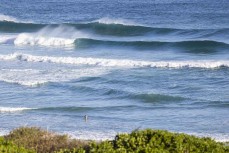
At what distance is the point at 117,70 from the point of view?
102 ft

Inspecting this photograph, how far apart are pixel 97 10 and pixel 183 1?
942 centimetres

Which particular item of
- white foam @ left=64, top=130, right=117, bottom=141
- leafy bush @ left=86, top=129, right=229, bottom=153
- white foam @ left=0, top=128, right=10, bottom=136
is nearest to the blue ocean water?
white foam @ left=64, top=130, right=117, bottom=141

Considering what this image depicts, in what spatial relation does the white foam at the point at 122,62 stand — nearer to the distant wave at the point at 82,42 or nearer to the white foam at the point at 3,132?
the distant wave at the point at 82,42

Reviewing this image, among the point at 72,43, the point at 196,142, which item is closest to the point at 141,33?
the point at 72,43

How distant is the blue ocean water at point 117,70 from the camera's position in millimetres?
20350

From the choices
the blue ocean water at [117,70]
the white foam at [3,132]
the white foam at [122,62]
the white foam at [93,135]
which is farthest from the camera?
the white foam at [122,62]

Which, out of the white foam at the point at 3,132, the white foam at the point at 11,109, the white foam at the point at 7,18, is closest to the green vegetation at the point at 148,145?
the white foam at the point at 3,132

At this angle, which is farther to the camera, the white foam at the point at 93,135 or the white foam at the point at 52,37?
the white foam at the point at 52,37

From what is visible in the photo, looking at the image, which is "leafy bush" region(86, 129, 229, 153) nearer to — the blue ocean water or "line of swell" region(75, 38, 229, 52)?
the blue ocean water

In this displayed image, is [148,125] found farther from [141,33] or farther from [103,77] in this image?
[141,33]

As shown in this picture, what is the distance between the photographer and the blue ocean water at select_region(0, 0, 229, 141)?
2035cm

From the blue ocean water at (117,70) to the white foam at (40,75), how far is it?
0.05 m

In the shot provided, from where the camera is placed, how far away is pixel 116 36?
46.8m

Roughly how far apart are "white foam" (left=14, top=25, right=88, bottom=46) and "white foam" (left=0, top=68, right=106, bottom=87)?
1237 cm
